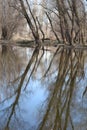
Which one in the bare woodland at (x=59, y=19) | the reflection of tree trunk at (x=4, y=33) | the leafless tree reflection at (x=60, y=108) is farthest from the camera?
the reflection of tree trunk at (x=4, y=33)

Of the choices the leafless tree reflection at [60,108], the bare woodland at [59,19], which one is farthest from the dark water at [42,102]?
the bare woodland at [59,19]

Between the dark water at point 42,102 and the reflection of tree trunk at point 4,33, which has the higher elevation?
the dark water at point 42,102

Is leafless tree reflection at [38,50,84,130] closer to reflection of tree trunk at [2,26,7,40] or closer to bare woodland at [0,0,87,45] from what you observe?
bare woodland at [0,0,87,45]

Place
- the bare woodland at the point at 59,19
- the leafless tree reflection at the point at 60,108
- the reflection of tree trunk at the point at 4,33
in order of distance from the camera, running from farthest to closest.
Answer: the reflection of tree trunk at the point at 4,33 < the bare woodland at the point at 59,19 < the leafless tree reflection at the point at 60,108

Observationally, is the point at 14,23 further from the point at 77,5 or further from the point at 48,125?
the point at 48,125

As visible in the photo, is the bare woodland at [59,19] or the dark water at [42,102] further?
the bare woodland at [59,19]

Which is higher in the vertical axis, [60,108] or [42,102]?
[60,108]

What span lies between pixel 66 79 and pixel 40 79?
879 mm

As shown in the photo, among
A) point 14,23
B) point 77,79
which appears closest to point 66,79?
point 77,79

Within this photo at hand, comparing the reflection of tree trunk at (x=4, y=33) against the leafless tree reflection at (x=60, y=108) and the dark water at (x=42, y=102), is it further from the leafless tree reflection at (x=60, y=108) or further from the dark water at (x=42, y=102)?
the leafless tree reflection at (x=60, y=108)

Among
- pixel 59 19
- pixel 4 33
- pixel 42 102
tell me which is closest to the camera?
pixel 42 102

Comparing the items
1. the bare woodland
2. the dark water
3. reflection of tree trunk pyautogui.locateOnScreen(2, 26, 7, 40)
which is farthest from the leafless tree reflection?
reflection of tree trunk pyautogui.locateOnScreen(2, 26, 7, 40)

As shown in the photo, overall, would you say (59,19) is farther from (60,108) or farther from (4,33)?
(60,108)

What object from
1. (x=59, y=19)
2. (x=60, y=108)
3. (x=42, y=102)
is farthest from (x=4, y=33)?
(x=60, y=108)
